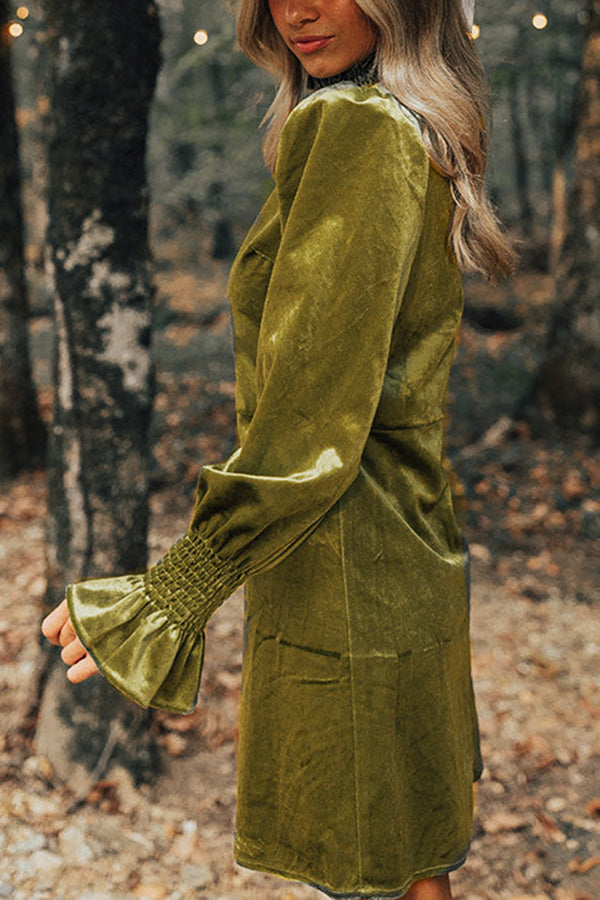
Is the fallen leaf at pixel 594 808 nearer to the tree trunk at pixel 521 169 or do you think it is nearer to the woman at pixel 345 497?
the woman at pixel 345 497

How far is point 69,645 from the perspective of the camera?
1.38 m

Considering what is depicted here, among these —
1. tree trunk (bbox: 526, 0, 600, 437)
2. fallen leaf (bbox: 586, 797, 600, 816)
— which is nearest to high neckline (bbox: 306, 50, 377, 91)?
fallen leaf (bbox: 586, 797, 600, 816)

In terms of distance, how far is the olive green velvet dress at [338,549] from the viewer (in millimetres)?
1264

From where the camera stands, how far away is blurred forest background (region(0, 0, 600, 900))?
2.52 m

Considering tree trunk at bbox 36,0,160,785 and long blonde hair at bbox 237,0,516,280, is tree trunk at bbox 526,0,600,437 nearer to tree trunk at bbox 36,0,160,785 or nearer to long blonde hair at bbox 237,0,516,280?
tree trunk at bbox 36,0,160,785

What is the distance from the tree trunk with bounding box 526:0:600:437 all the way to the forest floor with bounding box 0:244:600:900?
264 mm

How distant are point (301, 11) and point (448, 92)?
285 millimetres

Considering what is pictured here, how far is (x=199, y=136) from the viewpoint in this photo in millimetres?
→ 8961

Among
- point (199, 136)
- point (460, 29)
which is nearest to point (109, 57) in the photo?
point (460, 29)

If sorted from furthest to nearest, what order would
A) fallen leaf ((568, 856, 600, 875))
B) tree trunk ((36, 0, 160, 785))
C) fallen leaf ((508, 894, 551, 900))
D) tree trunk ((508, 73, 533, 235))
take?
tree trunk ((508, 73, 533, 235)), fallen leaf ((568, 856, 600, 875)), fallen leaf ((508, 894, 551, 900)), tree trunk ((36, 0, 160, 785))

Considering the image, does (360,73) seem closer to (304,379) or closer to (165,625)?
(304,379)

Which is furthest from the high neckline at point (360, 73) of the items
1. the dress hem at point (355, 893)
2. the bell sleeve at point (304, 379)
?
the dress hem at point (355, 893)

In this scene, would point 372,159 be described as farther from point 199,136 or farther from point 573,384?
point 199,136

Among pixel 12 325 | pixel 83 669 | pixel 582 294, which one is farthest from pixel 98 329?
pixel 582 294
